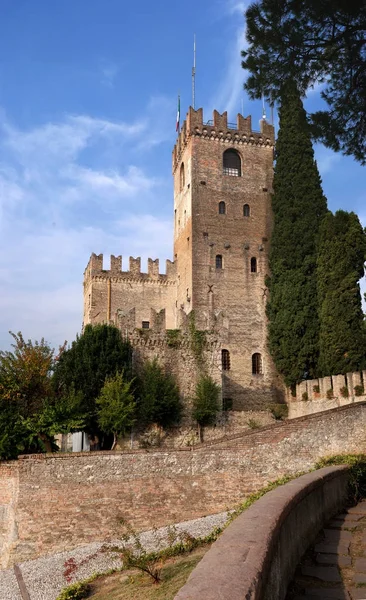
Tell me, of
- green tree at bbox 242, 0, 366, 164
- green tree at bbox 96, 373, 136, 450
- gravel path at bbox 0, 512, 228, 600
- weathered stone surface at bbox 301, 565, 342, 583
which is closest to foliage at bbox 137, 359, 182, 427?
green tree at bbox 96, 373, 136, 450

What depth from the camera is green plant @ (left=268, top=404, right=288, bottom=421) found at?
30144 millimetres

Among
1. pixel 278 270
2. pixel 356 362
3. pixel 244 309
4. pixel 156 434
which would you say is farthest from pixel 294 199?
pixel 156 434

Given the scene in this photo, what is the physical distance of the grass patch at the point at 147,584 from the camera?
7831mm

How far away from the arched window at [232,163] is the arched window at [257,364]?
40.5 ft

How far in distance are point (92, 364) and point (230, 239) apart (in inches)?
580

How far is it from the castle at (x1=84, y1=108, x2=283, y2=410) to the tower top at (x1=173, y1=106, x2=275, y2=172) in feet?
0.22

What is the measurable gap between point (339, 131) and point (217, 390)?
56.5ft

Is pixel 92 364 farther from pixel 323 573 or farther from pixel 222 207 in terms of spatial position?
pixel 323 573

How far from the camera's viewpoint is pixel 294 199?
33.7m

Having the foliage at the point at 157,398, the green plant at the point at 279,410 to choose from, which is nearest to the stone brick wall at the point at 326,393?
the green plant at the point at 279,410

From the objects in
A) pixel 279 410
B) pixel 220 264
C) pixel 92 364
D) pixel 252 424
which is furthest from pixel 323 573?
pixel 220 264

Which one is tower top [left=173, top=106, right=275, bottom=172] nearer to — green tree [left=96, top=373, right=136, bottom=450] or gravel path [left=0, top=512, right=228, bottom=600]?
green tree [left=96, top=373, right=136, bottom=450]

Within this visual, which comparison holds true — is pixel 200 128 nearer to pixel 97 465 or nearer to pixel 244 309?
pixel 244 309

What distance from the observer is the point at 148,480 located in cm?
1725
